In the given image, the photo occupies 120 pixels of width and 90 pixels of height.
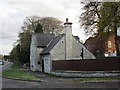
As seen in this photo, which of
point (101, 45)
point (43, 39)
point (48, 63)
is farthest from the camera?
point (101, 45)

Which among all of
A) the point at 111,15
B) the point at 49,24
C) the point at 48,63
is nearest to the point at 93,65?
the point at 111,15

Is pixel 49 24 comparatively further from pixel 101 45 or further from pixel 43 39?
pixel 101 45

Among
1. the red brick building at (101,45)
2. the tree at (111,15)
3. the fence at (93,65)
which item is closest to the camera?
the fence at (93,65)

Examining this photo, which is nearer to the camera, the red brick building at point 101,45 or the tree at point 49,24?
the red brick building at point 101,45

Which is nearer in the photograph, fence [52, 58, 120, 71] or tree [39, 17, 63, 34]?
fence [52, 58, 120, 71]

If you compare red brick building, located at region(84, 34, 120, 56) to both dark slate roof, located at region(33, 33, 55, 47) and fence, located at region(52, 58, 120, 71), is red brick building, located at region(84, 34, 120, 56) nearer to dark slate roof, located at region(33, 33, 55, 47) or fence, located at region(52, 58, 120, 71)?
dark slate roof, located at region(33, 33, 55, 47)

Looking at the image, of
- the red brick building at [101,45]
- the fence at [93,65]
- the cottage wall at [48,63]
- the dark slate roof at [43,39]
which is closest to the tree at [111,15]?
the fence at [93,65]

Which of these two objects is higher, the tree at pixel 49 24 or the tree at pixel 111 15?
the tree at pixel 49 24

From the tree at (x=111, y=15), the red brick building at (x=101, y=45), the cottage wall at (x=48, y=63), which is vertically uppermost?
the tree at (x=111, y=15)

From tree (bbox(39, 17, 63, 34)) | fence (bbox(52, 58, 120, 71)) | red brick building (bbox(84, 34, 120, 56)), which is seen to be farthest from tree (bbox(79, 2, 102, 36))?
tree (bbox(39, 17, 63, 34))

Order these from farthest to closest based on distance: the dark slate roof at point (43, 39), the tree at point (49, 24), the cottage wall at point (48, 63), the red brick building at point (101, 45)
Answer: the tree at point (49, 24), the red brick building at point (101, 45), the dark slate roof at point (43, 39), the cottage wall at point (48, 63)

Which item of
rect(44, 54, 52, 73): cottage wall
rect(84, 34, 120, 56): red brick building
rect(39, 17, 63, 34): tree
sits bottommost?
rect(44, 54, 52, 73): cottage wall

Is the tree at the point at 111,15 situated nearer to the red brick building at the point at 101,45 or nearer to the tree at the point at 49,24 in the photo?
the red brick building at the point at 101,45

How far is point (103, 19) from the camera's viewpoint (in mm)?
25078
